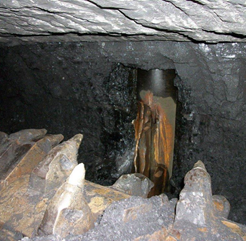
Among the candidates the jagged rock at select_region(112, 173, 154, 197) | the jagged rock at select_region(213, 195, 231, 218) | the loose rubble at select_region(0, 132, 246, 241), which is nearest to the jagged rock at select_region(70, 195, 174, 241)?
the loose rubble at select_region(0, 132, 246, 241)

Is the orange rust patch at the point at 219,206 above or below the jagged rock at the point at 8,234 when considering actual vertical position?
above

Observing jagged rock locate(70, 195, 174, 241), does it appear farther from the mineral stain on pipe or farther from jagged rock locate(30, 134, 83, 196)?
the mineral stain on pipe

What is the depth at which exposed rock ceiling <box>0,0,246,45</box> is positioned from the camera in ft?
4.30

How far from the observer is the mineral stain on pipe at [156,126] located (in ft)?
9.05

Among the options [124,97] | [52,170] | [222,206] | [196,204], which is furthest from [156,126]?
[196,204]

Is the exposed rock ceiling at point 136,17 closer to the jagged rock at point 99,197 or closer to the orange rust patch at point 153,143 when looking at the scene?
the orange rust patch at point 153,143

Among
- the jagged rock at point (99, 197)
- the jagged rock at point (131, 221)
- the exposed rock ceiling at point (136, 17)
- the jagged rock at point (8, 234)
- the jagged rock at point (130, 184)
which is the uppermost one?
the exposed rock ceiling at point (136, 17)

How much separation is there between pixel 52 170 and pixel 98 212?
0.45 metres

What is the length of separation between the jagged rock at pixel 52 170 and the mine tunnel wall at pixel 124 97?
1.22 metres

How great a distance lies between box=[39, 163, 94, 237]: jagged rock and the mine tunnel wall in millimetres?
1401

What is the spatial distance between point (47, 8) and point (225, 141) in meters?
1.78

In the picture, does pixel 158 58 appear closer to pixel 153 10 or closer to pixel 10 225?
pixel 153 10

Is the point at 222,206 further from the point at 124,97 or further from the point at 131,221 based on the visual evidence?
the point at 124,97

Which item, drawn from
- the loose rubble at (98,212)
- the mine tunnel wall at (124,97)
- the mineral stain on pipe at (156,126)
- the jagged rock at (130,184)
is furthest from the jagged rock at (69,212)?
the mineral stain on pipe at (156,126)
